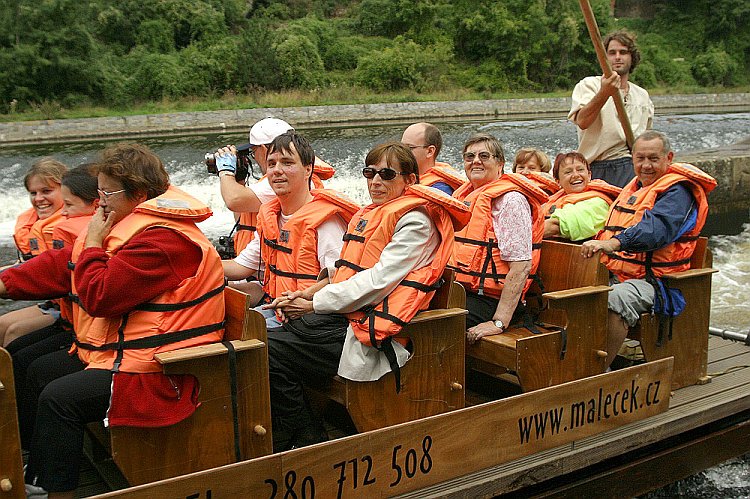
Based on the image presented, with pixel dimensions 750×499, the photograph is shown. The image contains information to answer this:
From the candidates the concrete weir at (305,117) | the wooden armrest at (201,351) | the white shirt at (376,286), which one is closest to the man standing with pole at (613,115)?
the white shirt at (376,286)

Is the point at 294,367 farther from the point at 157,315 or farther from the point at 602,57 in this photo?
the point at 602,57

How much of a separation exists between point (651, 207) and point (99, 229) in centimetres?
300

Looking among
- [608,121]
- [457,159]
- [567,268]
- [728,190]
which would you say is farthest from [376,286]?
[457,159]

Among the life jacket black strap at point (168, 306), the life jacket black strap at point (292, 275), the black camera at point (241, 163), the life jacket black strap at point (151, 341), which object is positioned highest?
the black camera at point (241, 163)

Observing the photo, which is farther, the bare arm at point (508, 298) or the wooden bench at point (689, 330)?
the wooden bench at point (689, 330)

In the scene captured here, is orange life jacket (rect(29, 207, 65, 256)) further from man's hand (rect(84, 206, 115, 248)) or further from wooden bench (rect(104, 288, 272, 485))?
wooden bench (rect(104, 288, 272, 485))

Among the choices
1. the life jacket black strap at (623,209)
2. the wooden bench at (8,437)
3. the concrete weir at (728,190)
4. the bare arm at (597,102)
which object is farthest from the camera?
the concrete weir at (728,190)

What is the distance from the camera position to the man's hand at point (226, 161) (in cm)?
473

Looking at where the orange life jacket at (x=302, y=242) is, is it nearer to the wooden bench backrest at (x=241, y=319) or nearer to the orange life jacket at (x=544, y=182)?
the wooden bench backrest at (x=241, y=319)

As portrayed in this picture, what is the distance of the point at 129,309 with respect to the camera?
2.98 m

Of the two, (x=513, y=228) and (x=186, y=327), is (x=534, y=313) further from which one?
(x=186, y=327)

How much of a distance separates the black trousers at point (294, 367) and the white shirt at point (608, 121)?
3.15m

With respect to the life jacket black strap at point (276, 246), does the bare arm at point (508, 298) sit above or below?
below

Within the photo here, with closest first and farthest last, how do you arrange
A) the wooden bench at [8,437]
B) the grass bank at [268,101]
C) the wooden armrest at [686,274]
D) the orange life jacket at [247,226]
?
the wooden bench at [8,437]
the wooden armrest at [686,274]
the orange life jacket at [247,226]
the grass bank at [268,101]
